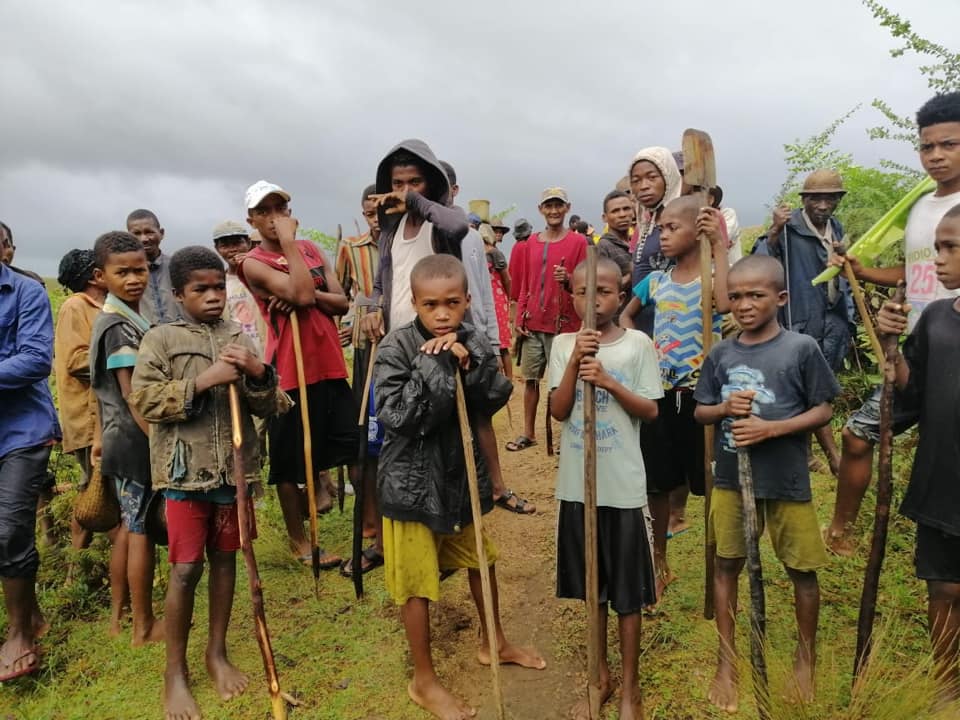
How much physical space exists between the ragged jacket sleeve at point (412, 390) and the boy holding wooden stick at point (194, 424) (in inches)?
24.4

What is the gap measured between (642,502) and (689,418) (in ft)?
3.26

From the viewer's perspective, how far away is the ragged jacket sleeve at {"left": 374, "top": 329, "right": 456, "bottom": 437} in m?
2.66

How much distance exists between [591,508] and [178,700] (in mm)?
2195

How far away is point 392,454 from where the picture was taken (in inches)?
112

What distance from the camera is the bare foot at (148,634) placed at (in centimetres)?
349

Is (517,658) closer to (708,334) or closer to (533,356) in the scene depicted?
(708,334)

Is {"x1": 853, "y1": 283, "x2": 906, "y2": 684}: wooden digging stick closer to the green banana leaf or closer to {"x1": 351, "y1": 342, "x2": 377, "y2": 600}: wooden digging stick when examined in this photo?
the green banana leaf

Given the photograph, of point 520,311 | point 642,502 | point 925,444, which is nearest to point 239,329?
point 642,502

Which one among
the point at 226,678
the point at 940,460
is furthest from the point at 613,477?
the point at 226,678

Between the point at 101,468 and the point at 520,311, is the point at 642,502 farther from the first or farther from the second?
the point at 520,311

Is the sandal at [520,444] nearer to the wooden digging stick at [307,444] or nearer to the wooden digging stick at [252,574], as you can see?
the wooden digging stick at [307,444]

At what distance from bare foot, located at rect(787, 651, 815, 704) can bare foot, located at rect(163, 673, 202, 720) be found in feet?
8.70

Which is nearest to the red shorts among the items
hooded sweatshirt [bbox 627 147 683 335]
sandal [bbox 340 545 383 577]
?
sandal [bbox 340 545 383 577]

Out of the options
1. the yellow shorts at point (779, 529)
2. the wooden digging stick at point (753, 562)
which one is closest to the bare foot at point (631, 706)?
the wooden digging stick at point (753, 562)
